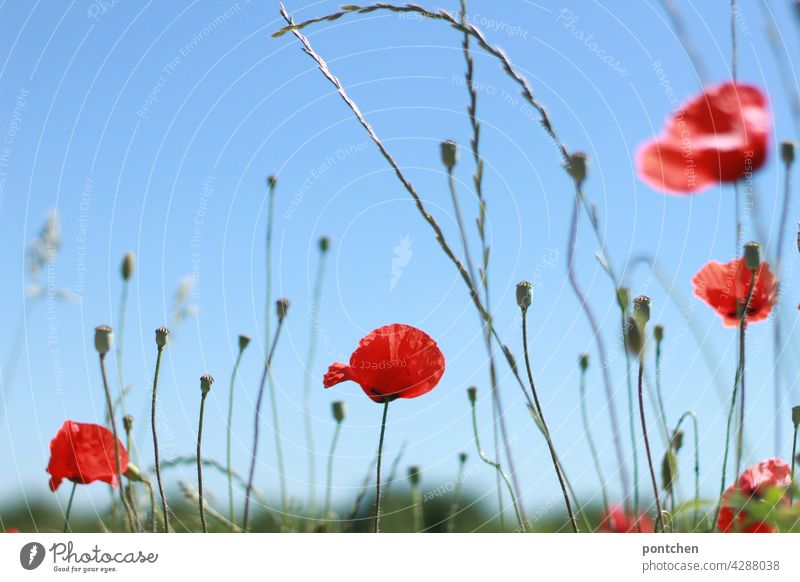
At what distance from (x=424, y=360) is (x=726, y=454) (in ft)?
0.96

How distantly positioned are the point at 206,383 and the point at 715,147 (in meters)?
0.49

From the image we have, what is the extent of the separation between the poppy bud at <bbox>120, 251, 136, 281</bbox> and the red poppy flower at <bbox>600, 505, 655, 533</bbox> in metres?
→ 0.55

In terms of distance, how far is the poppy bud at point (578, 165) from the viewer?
2.40 feet

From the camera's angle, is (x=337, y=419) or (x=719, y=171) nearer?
(x=719, y=171)

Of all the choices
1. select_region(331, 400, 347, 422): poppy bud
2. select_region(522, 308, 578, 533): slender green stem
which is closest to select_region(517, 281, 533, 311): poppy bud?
select_region(522, 308, 578, 533): slender green stem

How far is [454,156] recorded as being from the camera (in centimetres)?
81

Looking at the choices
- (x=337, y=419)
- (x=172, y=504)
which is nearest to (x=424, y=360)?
(x=337, y=419)

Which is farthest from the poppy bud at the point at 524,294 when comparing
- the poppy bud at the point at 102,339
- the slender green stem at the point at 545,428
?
the poppy bud at the point at 102,339

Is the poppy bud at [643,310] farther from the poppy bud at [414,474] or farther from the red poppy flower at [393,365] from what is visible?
the poppy bud at [414,474]
